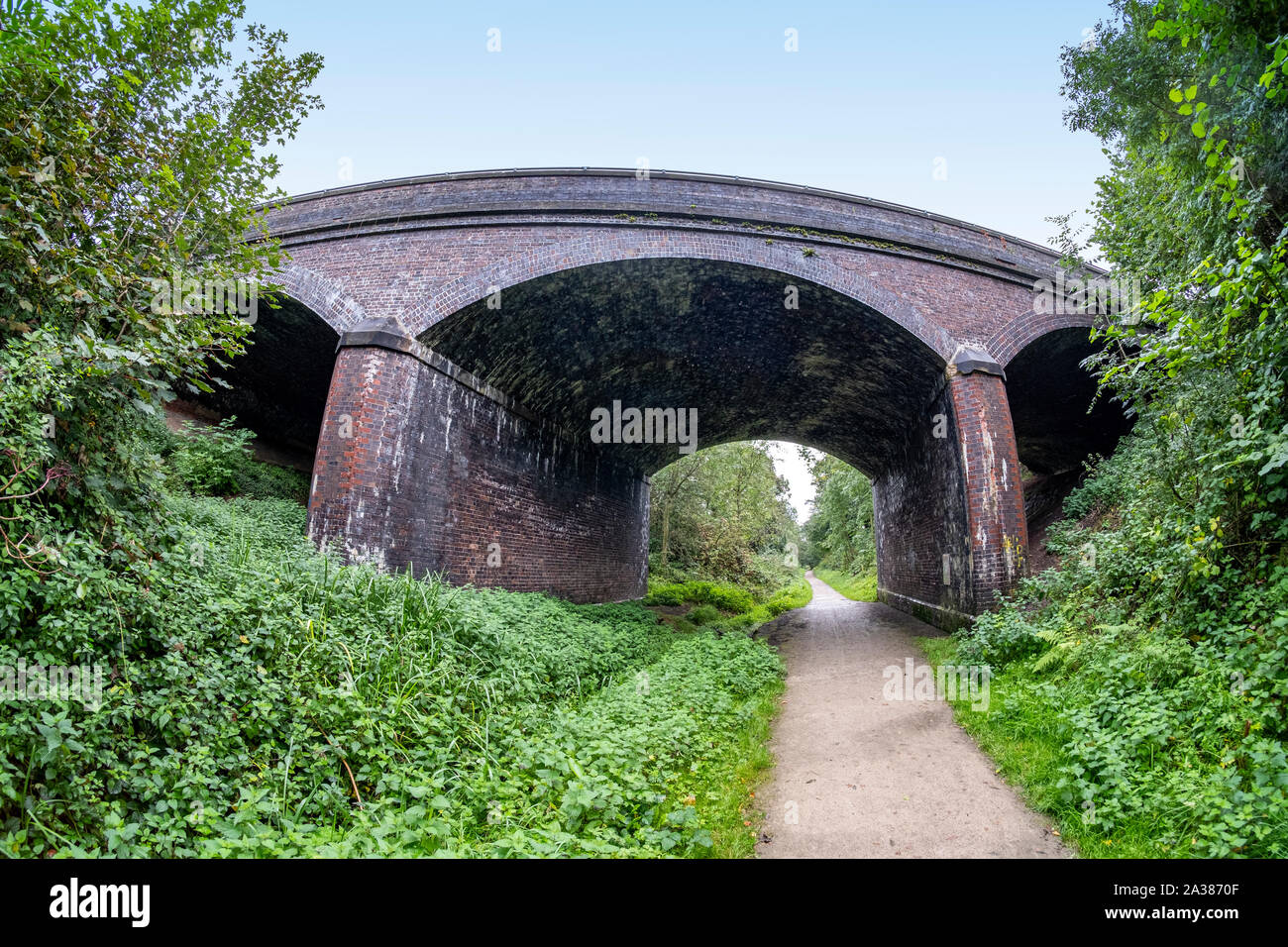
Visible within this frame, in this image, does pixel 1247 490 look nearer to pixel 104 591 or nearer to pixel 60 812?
pixel 60 812

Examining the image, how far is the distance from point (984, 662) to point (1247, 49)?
5.57 m

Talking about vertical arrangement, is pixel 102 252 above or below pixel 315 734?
above

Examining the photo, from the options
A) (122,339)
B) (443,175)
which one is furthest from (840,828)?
(443,175)

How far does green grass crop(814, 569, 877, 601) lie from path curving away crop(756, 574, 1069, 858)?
15.1 m

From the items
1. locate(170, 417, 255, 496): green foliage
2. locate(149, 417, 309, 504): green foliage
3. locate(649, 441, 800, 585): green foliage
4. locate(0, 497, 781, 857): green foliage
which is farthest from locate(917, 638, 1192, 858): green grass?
locate(649, 441, 800, 585): green foliage

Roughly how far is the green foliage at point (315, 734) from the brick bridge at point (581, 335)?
10.7ft

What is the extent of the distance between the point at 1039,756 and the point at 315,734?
15.8 ft

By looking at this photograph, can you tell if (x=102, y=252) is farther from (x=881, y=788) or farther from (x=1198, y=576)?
(x=1198, y=576)

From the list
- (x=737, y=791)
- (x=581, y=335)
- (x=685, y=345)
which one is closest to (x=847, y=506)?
(x=685, y=345)

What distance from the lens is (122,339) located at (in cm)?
375

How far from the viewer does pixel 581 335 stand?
1019 cm

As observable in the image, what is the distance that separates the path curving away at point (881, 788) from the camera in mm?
3266

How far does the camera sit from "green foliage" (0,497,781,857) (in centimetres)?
254
